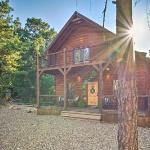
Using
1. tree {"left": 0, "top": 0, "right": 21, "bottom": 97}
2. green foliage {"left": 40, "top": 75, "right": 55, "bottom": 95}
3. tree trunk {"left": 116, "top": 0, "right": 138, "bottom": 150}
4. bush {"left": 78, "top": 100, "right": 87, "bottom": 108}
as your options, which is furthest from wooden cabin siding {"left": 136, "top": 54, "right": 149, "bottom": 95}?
green foliage {"left": 40, "top": 75, "right": 55, "bottom": 95}

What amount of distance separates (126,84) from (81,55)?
19.6 metres

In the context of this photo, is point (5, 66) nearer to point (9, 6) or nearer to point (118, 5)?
point (9, 6)

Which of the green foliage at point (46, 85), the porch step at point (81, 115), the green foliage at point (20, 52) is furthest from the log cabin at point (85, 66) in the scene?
the green foliage at point (46, 85)

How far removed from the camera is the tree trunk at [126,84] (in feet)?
16.5

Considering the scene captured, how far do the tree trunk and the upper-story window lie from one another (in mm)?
18284

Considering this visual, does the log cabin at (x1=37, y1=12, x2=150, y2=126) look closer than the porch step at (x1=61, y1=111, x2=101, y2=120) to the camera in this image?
No

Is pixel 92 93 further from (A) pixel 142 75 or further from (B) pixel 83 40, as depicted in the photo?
(A) pixel 142 75

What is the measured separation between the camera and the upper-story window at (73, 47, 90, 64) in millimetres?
24016

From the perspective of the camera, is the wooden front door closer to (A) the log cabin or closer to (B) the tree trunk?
(A) the log cabin

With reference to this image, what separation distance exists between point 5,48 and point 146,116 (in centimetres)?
2409

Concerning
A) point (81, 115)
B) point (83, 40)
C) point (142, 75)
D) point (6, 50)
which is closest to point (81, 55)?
point (83, 40)

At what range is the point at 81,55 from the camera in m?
24.6

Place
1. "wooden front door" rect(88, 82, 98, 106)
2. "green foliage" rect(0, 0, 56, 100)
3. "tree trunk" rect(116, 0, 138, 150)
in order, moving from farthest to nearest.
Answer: "green foliage" rect(0, 0, 56, 100) < "wooden front door" rect(88, 82, 98, 106) < "tree trunk" rect(116, 0, 138, 150)

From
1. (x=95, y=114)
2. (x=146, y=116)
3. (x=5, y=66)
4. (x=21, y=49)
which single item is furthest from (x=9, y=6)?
(x=146, y=116)
